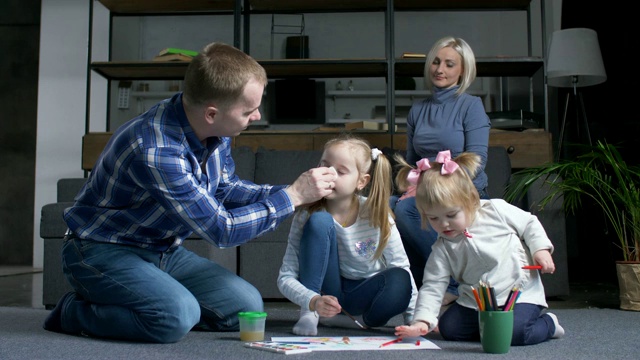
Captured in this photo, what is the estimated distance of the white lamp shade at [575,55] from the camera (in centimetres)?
404

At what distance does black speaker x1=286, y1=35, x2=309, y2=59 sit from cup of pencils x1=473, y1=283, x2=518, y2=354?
5.06m

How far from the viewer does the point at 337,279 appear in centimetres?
204

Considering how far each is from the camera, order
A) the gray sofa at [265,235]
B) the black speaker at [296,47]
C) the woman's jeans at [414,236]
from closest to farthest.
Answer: the woman's jeans at [414,236], the gray sofa at [265,235], the black speaker at [296,47]

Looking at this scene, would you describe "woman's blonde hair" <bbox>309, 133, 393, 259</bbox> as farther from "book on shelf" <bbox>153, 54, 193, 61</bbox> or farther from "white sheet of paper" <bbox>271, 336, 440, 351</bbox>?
"book on shelf" <bbox>153, 54, 193, 61</bbox>

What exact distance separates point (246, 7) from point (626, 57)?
7.67 ft

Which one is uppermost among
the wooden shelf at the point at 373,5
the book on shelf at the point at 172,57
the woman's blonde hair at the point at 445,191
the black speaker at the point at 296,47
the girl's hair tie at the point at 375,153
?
the black speaker at the point at 296,47

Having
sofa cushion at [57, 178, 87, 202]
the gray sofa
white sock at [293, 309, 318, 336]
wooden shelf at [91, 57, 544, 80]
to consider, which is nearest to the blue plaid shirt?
white sock at [293, 309, 318, 336]

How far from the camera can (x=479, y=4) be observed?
4203mm

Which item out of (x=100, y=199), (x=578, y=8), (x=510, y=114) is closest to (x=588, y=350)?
(x=100, y=199)

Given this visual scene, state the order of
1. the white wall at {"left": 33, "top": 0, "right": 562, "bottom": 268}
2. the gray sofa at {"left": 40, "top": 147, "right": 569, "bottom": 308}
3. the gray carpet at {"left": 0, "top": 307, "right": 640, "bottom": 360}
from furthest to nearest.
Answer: the white wall at {"left": 33, "top": 0, "right": 562, "bottom": 268}, the gray sofa at {"left": 40, "top": 147, "right": 569, "bottom": 308}, the gray carpet at {"left": 0, "top": 307, "right": 640, "bottom": 360}

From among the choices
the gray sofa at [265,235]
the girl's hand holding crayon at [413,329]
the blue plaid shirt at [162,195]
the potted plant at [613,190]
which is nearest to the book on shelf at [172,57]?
the gray sofa at [265,235]

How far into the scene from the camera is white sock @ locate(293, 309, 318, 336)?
6.23 ft

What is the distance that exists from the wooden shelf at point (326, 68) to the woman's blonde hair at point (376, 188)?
1925mm

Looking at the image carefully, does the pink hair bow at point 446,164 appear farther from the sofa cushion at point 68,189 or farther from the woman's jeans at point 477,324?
the sofa cushion at point 68,189
